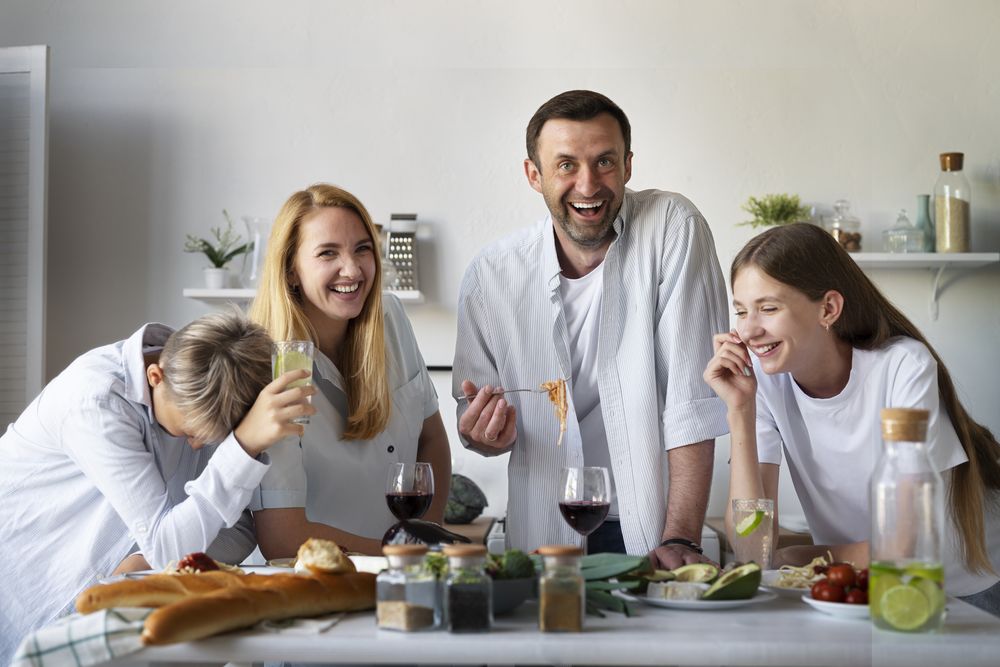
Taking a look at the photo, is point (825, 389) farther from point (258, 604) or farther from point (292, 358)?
point (258, 604)

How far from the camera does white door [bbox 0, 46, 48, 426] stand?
3930 mm

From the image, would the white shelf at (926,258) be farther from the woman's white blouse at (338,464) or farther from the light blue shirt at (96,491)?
the light blue shirt at (96,491)

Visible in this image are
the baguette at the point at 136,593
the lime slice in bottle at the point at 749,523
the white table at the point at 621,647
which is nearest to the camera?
the white table at the point at 621,647

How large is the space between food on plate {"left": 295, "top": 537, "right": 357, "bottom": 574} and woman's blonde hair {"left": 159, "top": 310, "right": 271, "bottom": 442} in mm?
472

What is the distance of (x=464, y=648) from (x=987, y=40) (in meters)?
3.92

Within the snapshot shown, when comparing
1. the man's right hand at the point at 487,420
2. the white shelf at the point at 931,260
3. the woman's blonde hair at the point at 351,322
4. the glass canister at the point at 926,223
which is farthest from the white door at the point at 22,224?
the glass canister at the point at 926,223

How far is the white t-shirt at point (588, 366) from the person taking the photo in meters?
2.44

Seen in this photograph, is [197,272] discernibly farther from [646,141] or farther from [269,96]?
[646,141]

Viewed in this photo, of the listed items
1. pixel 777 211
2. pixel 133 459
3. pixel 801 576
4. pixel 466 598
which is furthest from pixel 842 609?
pixel 777 211

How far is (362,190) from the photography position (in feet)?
14.0

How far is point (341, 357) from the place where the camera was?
248 centimetres

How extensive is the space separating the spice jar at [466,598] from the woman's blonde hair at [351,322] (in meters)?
1.04

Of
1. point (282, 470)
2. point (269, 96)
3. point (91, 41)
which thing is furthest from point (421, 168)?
point (282, 470)

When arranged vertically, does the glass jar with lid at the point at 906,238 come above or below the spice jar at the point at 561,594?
above
